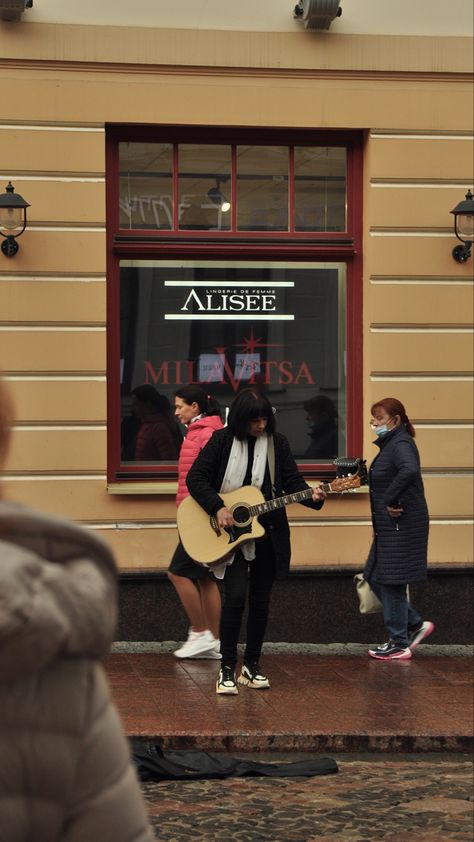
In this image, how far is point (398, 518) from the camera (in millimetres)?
10242

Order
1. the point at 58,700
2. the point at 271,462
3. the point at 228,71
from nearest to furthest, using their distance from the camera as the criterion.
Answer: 1. the point at 58,700
2. the point at 271,462
3. the point at 228,71

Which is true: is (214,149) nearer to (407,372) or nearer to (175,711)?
(407,372)

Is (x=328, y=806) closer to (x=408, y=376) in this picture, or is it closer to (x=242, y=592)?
(x=242, y=592)

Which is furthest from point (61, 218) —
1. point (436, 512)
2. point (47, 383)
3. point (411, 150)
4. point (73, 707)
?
point (73, 707)

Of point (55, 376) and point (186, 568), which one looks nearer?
point (186, 568)

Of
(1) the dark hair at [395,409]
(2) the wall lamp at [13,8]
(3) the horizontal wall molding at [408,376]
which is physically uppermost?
(2) the wall lamp at [13,8]

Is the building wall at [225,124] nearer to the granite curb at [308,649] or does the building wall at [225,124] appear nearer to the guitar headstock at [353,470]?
the granite curb at [308,649]

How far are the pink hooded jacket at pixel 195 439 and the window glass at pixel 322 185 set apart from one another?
2.17 meters

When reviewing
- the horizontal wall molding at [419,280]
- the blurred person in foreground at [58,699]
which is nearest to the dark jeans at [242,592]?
the horizontal wall molding at [419,280]

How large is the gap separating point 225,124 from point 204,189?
0.55m

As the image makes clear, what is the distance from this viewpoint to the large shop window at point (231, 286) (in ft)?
36.2

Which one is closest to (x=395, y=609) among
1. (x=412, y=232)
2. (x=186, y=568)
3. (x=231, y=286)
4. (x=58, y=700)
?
(x=186, y=568)

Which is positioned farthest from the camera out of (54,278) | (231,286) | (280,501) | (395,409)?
(231,286)

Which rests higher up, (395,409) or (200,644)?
(395,409)
